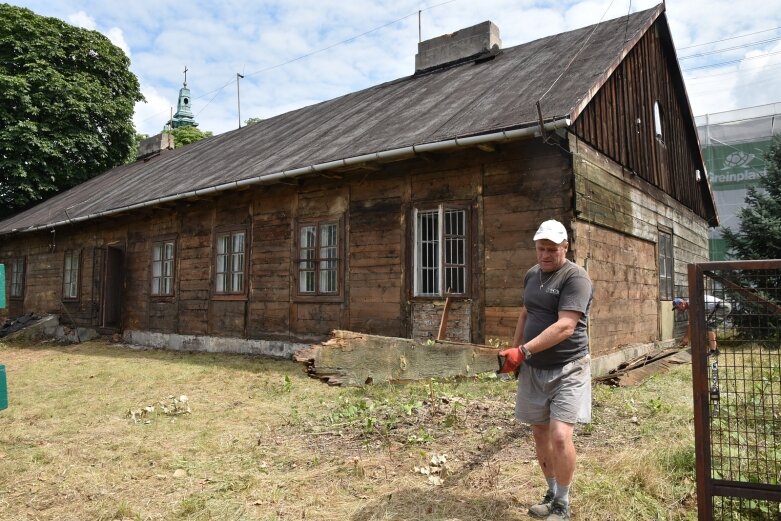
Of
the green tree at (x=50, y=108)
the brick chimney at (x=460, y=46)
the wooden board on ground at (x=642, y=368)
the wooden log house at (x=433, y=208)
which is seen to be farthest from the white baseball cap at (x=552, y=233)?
the green tree at (x=50, y=108)

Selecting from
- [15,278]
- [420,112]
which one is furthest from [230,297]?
[15,278]

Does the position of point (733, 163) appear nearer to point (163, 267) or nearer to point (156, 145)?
point (156, 145)

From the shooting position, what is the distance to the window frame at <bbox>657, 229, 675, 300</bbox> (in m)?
11.4

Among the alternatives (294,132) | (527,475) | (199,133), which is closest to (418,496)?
(527,475)

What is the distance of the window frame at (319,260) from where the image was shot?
9.62 m

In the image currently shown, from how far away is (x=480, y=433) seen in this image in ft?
15.5

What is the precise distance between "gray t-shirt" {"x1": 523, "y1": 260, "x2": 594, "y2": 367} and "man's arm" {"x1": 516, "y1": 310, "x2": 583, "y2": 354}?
6cm

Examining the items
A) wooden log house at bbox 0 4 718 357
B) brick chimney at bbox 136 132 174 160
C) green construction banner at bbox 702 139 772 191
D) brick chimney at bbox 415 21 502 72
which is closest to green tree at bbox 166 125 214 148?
brick chimney at bbox 136 132 174 160

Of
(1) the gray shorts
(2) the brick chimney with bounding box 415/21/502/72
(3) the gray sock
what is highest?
(2) the brick chimney with bounding box 415/21/502/72

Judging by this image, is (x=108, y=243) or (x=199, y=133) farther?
(x=199, y=133)

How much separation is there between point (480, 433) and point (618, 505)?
160 cm

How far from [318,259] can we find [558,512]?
740cm

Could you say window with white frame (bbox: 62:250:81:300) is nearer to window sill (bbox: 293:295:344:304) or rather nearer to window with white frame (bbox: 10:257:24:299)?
window with white frame (bbox: 10:257:24:299)

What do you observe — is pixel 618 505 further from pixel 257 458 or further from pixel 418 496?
pixel 257 458
